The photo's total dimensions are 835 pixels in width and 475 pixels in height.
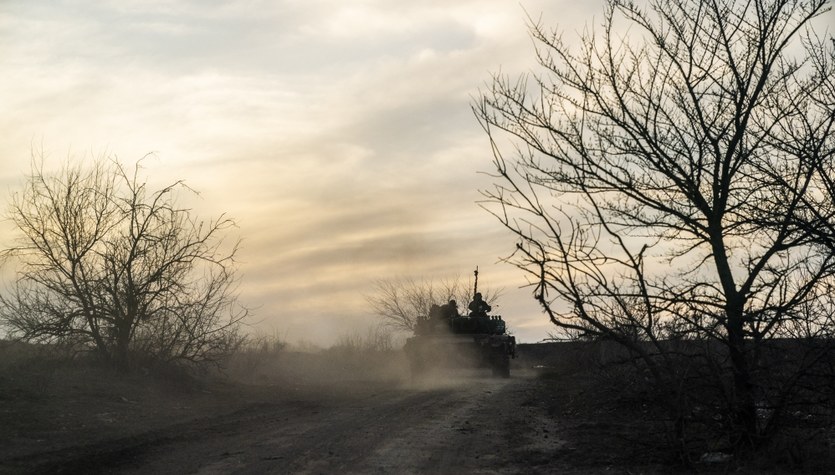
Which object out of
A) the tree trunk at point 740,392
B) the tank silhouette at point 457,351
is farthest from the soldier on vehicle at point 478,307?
the tree trunk at point 740,392

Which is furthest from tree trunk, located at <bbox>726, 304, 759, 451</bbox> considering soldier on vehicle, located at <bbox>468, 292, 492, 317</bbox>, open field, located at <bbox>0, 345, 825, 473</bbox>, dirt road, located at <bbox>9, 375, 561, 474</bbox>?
soldier on vehicle, located at <bbox>468, 292, 492, 317</bbox>

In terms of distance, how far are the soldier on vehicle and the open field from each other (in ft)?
34.4

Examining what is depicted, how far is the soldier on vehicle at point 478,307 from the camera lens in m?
33.2

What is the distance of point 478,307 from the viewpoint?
3341 cm

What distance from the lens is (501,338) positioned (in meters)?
30.2

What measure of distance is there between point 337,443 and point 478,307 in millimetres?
22670

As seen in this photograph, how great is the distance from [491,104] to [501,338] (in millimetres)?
20988

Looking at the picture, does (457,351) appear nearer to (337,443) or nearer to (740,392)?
(337,443)

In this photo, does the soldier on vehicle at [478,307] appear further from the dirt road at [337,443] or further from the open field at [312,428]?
the dirt road at [337,443]

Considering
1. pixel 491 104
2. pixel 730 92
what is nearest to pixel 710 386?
pixel 730 92

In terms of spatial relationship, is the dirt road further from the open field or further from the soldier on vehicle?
the soldier on vehicle

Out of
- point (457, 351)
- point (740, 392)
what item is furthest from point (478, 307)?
point (740, 392)

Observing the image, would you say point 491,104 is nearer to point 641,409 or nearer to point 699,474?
point 699,474

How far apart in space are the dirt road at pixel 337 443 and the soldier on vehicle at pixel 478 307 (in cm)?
1553
